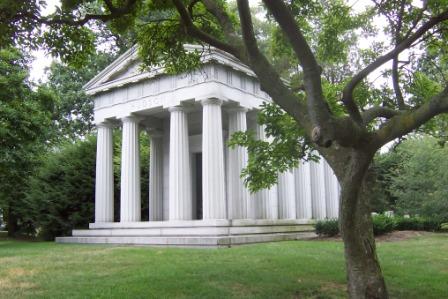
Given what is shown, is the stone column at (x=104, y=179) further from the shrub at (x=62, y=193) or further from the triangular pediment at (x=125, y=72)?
the shrub at (x=62, y=193)

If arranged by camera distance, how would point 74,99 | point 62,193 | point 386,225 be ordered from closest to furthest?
point 386,225 < point 62,193 < point 74,99

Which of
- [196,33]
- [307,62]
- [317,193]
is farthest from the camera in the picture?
[317,193]

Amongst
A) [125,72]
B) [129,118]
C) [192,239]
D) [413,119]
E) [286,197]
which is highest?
[125,72]

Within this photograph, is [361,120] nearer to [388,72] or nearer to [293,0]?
[293,0]

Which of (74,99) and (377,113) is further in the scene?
(74,99)

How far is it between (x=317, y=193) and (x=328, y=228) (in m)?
5.96

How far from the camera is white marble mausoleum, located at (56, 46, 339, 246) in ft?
65.8

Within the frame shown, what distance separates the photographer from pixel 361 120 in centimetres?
782

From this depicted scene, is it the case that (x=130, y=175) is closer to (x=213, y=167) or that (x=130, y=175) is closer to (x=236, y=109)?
(x=213, y=167)

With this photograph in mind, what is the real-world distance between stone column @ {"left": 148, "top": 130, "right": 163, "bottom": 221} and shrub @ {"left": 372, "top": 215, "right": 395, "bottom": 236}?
11108 mm

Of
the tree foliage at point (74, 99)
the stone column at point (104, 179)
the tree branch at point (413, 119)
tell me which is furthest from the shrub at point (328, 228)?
the tree foliage at point (74, 99)

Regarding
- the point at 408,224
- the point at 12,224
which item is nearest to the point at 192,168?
the point at 408,224

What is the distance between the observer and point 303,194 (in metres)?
25.7

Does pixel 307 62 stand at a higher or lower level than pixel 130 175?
higher
